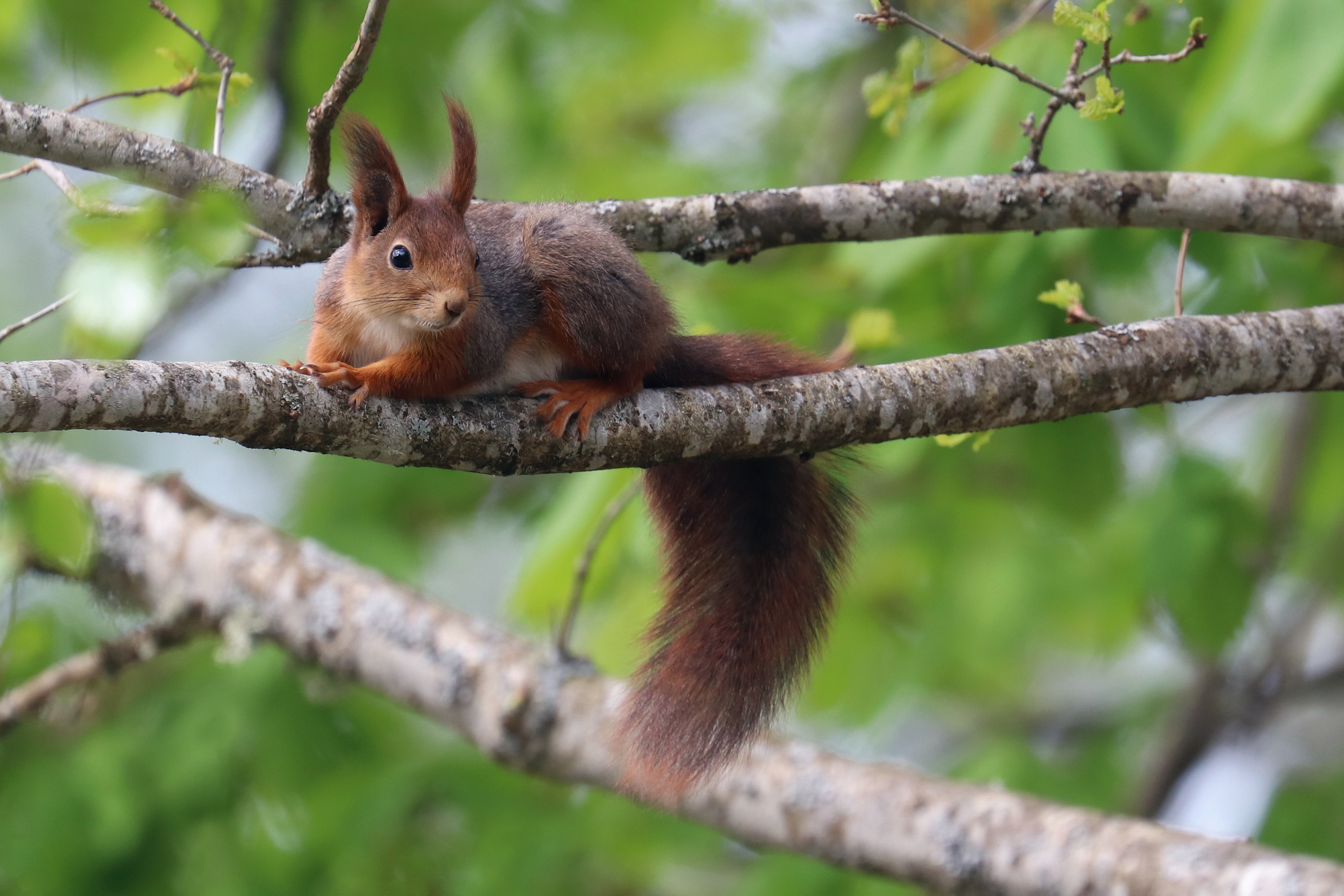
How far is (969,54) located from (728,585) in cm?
111

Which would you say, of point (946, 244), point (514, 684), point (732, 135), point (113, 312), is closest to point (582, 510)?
point (514, 684)

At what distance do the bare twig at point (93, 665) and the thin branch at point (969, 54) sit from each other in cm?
230

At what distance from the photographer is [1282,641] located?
13.8 feet

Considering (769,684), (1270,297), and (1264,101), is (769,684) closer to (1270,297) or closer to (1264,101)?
(1264,101)

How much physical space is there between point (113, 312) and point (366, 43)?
32.8 inches

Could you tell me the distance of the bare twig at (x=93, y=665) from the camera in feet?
8.93

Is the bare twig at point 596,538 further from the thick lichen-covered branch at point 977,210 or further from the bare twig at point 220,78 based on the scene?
the bare twig at point 220,78

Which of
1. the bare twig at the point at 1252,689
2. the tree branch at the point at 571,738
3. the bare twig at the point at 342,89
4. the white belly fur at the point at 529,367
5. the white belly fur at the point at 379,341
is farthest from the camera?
the bare twig at the point at 1252,689

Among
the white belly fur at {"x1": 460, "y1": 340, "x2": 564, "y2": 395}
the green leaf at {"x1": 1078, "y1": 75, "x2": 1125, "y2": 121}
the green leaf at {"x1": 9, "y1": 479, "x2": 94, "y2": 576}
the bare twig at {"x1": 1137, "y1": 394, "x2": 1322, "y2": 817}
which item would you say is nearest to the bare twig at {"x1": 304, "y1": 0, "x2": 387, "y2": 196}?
the white belly fur at {"x1": 460, "y1": 340, "x2": 564, "y2": 395}

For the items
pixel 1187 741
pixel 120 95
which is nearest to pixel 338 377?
pixel 120 95

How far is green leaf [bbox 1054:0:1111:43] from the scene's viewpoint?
174 cm

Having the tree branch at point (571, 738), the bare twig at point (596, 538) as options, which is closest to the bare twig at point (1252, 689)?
the tree branch at point (571, 738)

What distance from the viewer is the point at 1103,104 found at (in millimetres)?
1835

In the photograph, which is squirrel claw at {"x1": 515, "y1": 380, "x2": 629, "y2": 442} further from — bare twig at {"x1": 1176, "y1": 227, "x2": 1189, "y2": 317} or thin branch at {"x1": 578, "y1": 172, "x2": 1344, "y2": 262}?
bare twig at {"x1": 1176, "y1": 227, "x2": 1189, "y2": 317}
